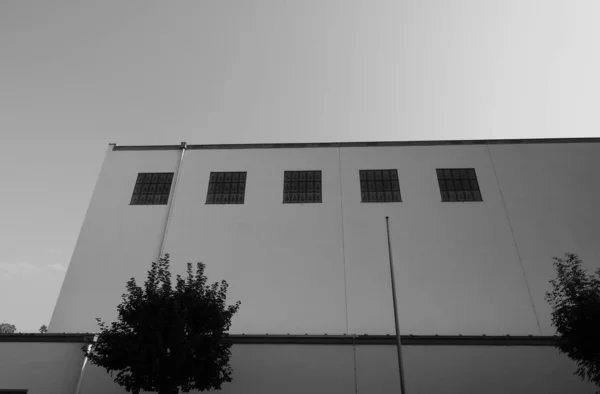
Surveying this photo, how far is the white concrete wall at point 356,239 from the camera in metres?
18.7

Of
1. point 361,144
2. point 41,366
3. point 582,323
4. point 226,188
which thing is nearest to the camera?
point 582,323

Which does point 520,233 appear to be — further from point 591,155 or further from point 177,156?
point 177,156

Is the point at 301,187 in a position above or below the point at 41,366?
above

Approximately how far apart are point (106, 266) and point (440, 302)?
1673 centimetres

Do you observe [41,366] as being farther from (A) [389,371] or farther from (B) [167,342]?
(A) [389,371]

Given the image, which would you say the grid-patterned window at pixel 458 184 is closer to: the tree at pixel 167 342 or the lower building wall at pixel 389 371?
the lower building wall at pixel 389 371

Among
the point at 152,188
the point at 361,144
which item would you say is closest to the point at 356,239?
the point at 361,144

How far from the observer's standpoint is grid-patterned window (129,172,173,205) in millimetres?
22375

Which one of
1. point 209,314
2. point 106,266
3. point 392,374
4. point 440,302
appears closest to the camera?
point 209,314

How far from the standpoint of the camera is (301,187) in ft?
74.0

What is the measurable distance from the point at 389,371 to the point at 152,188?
1588cm

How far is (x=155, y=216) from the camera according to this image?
21734 mm

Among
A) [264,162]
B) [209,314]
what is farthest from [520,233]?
[209,314]

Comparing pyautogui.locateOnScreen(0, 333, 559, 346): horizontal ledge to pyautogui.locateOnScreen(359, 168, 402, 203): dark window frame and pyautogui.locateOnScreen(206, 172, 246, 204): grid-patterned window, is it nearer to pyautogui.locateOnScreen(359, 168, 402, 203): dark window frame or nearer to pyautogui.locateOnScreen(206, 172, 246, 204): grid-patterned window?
pyautogui.locateOnScreen(359, 168, 402, 203): dark window frame
